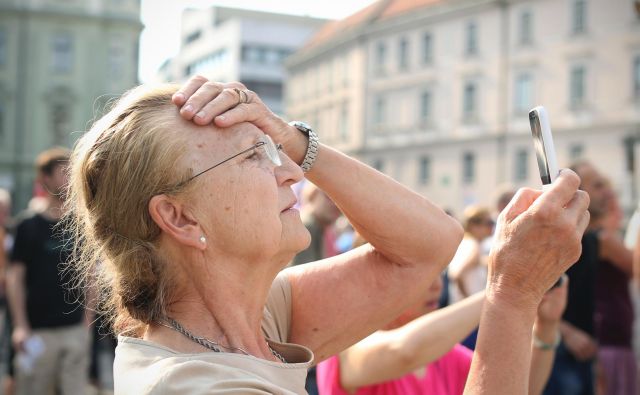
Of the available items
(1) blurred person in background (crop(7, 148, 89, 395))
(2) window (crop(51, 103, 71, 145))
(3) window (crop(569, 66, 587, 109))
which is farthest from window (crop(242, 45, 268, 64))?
(1) blurred person in background (crop(7, 148, 89, 395))

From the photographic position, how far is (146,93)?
193 cm

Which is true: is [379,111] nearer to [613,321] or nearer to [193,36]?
[193,36]

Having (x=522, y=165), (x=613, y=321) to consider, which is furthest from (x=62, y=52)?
(x=613, y=321)

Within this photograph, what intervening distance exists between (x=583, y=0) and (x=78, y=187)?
4214cm

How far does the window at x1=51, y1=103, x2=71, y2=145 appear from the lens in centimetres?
4609

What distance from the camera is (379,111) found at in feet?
176

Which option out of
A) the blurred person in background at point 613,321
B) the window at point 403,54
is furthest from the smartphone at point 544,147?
A: the window at point 403,54

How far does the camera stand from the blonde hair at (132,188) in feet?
6.04

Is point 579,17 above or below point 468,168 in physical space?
above

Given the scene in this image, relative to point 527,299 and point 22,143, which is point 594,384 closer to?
point 527,299

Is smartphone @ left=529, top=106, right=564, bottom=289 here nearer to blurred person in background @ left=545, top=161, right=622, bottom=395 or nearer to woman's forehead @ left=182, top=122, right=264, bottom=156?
woman's forehead @ left=182, top=122, right=264, bottom=156

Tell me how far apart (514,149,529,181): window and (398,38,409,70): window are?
34.9 feet

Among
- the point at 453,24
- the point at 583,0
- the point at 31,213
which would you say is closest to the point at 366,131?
the point at 453,24

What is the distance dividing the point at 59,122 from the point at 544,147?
46.8 m
